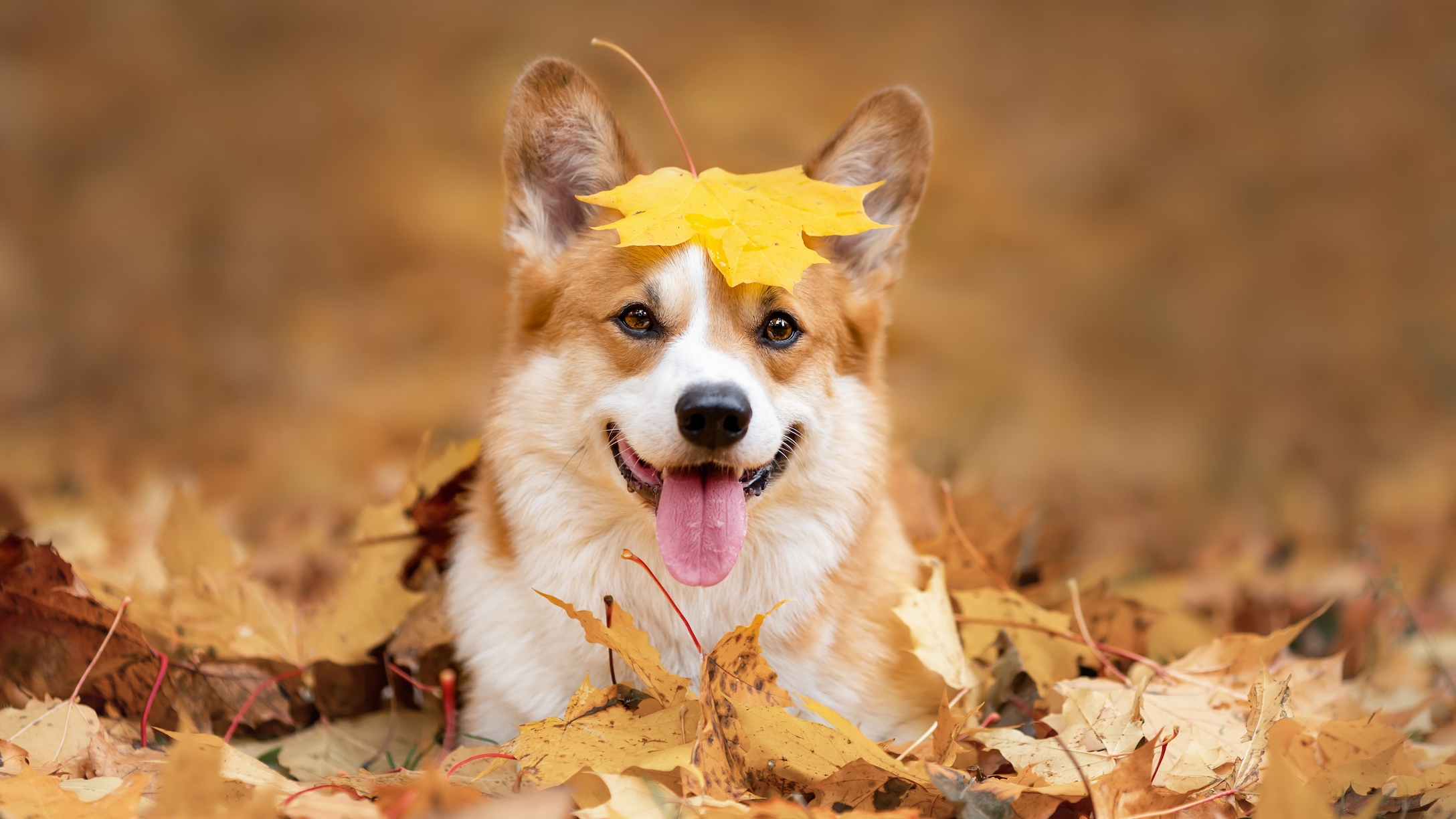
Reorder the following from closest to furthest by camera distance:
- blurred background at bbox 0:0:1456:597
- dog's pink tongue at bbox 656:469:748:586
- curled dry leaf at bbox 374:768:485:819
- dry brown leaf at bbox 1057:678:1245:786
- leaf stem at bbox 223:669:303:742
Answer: curled dry leaf at bbox 374:768:485:819, dry brown leaf at bbox 1057:678:1245:786, dog's pink tongue at bbox 656:469:748:586, leaf stem at bbox 223:669:303:742, blurred background at bbox 0:0:1456:597

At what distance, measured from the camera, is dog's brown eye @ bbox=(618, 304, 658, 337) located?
2.62 metres

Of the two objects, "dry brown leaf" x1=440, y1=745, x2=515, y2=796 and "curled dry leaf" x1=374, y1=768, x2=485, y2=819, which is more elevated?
"curled dry leaf" x1=374, y1=768, x2=485, y2=819

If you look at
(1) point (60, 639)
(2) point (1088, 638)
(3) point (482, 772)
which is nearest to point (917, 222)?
(2) point (1088, 638)

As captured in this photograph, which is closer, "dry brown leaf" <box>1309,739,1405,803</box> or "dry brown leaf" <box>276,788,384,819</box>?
"dry brown leaf" <box>276,788,384,819</box>

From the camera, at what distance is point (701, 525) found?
7.96ft

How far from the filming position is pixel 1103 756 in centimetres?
214

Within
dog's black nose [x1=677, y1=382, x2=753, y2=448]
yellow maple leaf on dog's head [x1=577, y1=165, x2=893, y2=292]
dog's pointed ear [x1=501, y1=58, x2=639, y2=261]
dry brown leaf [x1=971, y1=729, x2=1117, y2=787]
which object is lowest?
dry brown leaf [x1=971, y1=729, x2=1117, y2=787]

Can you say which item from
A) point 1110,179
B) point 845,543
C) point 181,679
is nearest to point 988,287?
point 1110,179

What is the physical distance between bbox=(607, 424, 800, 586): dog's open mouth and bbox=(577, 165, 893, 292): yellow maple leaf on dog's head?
1.63ft

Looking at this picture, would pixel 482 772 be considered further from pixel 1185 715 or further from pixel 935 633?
pixel 1185 715

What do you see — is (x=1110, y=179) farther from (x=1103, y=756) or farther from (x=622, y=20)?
(x=1103, y=756)

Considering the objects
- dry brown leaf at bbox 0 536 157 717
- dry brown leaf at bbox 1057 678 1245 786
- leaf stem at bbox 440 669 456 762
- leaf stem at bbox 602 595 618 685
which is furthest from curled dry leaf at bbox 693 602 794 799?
dry brown leaf at bbox 0 536 157 717

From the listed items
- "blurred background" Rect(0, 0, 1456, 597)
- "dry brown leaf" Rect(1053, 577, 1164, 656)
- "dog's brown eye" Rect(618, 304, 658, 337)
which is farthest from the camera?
"blurred background" Rect(0, 0, 1456, 597)

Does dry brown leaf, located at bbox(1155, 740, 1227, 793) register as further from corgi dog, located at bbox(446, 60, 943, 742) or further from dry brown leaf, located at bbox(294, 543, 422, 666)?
dry brown leaf, located at bbox(294, 543, 422, 666)
